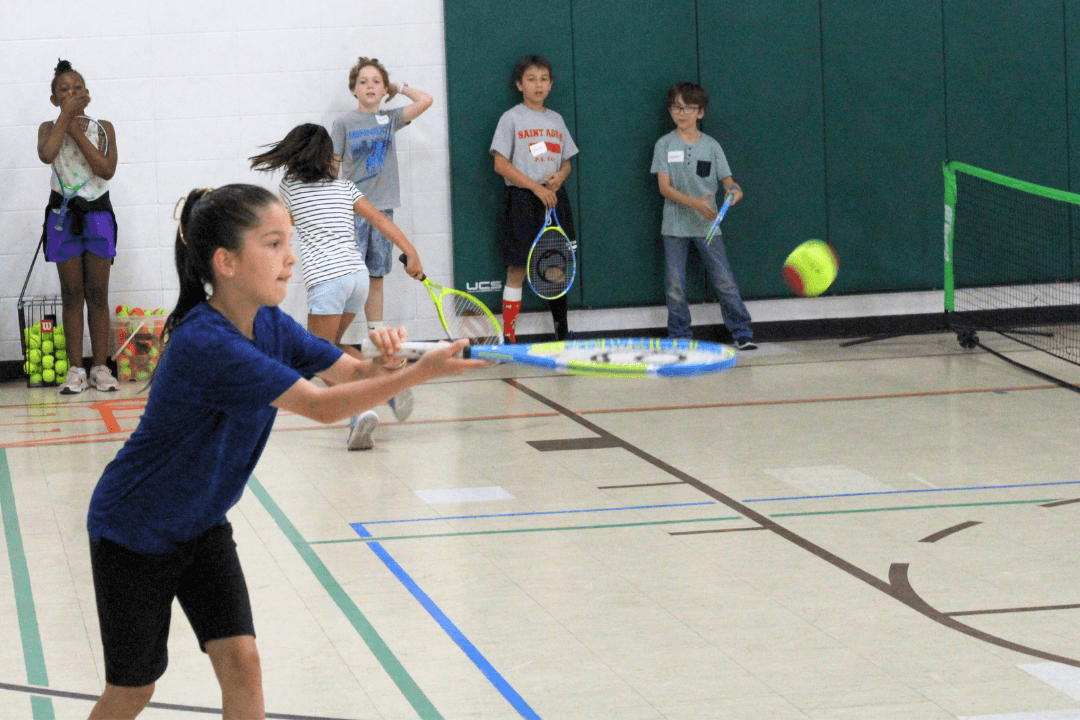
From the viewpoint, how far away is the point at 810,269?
19.7 ft

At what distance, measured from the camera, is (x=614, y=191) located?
38.9 feet

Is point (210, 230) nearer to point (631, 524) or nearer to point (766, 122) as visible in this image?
point (631, 524)

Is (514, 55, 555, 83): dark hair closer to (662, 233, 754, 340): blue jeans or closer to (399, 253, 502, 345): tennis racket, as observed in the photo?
(662, 233, 754, 340): blue jeans

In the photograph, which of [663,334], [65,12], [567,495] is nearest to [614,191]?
[663,334]

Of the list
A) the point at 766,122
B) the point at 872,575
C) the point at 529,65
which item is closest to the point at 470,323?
the point at 529,65

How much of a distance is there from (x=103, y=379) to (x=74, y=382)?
220 millimetres

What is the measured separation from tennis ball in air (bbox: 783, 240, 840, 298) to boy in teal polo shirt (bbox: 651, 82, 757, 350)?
5434 millimetres

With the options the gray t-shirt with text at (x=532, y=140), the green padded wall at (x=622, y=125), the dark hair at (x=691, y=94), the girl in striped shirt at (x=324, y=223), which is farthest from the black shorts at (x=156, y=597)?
the green padded wall at (x=622, y=125)

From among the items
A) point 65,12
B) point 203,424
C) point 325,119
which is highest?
point 65,12

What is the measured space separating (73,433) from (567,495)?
3.78 m

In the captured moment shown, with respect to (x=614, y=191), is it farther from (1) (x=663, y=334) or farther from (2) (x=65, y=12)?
(2) (x=65, y=12)

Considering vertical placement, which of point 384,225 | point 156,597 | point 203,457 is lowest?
point 156,597

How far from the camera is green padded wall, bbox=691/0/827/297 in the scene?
11.9m

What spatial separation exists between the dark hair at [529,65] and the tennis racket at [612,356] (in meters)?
6.96
